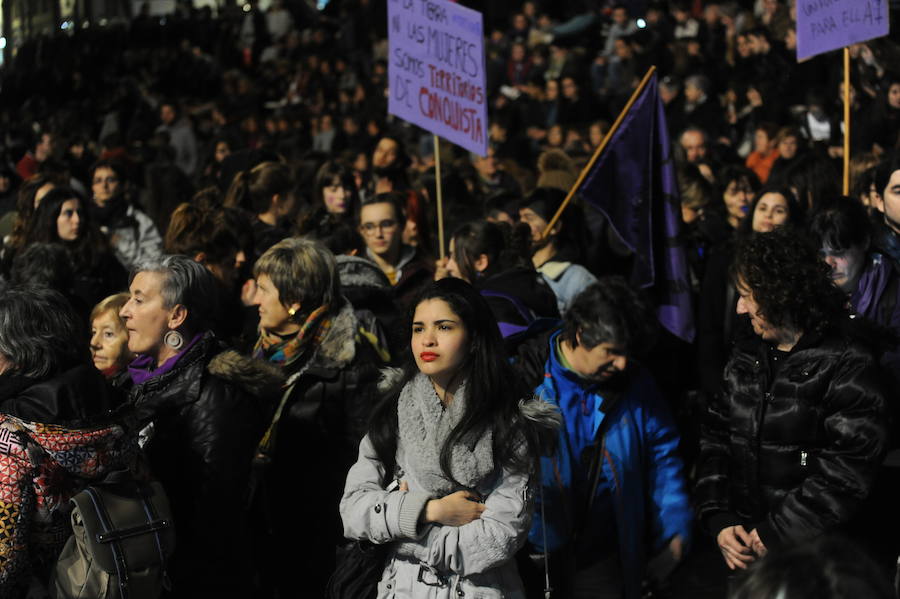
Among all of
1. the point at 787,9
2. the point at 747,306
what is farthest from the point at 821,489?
the point at 787,9

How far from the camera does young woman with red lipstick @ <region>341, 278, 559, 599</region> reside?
3590mm

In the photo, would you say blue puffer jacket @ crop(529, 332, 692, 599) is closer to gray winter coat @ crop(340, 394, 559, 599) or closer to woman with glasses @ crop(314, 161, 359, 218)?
gray winter coat @ crop(340, 394, 559, 599)

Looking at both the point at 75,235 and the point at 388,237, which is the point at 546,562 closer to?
the point at 388,237

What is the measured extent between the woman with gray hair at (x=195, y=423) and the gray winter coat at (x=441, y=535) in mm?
682

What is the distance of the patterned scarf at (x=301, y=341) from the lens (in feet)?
15.8

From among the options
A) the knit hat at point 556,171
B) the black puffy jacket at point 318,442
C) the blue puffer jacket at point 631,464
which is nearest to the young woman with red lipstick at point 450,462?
the blue puffer jacket at point 631,464

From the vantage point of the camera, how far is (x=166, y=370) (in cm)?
436

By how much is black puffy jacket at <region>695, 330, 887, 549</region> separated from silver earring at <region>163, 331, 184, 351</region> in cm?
194

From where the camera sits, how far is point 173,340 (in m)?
4.47

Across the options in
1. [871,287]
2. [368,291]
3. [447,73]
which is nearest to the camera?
[871,287]

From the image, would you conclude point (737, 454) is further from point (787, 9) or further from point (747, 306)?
point (787, 9)

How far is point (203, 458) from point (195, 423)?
0.13m

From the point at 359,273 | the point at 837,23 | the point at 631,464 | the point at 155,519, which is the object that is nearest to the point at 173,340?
the point at 155,519

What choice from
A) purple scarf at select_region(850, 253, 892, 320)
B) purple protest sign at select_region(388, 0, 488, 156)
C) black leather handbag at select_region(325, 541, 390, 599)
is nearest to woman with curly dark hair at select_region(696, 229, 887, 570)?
purple scarf at select_region(850, 253, 892, 320)
